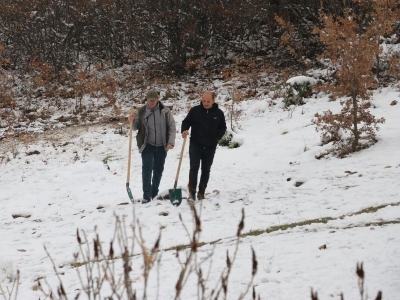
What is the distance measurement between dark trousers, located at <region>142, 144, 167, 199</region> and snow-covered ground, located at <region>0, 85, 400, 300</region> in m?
0.50

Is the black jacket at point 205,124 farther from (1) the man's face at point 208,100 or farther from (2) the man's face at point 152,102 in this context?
(2) the man's face at point 152,102

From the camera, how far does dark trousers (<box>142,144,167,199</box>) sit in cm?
762

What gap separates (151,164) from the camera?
7.74 m

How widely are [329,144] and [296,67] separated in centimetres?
819

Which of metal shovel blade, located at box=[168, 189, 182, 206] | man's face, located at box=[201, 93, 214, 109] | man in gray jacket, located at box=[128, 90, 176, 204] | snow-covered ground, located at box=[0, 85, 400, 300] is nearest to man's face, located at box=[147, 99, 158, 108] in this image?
man in gray jacket, located at box=[128, 90, 176, 204]

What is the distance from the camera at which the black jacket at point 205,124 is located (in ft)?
23.6

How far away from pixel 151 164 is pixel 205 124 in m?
1.33

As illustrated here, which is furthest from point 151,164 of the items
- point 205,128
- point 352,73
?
point 352,73

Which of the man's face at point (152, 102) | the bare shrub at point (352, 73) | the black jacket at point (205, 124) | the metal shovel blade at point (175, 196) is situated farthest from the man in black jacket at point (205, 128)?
the bare shrub at point (352, 73)

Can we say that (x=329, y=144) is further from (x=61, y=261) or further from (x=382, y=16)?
(x=61, y=261)

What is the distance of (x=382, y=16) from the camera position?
12797 millimetres

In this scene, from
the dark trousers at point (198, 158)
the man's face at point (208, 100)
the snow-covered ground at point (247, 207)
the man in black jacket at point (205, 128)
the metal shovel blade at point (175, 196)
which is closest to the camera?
the snow-covered ground at point (247, 207)

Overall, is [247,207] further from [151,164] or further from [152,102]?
[152,102]

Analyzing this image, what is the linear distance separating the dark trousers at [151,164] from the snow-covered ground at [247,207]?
1.65 feet
